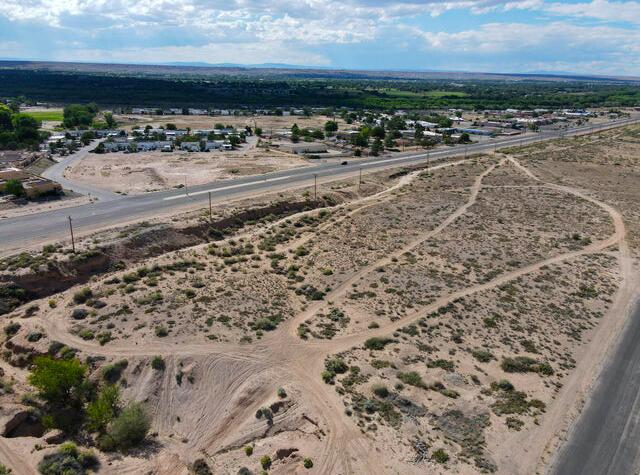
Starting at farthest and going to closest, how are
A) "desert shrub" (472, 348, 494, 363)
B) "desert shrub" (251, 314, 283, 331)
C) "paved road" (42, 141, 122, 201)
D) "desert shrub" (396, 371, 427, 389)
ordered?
"paved road" (42, 141, 122, 201) → "desert shrub" (251, 314, 283, 331) → "desert shrub" (472, 348, 494, 363) → "desert shrub" (396, 371, 427, 389)

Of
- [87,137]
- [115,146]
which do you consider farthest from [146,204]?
[87,137]

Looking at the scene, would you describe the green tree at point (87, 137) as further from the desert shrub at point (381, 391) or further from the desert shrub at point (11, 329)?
the desert shrub at point (381, 391)

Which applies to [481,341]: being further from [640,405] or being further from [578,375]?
[640,405]

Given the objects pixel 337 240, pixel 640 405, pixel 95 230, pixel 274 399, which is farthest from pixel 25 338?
pixel 640 405

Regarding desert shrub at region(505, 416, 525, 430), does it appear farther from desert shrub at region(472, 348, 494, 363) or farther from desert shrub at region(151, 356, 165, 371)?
desert shrub at region(151, 356, 165, 371)

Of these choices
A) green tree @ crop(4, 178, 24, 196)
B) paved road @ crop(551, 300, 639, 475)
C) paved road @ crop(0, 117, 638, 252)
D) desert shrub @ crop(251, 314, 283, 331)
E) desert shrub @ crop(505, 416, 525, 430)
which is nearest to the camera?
paved road @ crop(551, 300, 639, 475)

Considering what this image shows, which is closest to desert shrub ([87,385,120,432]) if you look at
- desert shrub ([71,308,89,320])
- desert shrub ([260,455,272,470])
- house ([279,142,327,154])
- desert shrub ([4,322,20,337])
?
desert shrub ([260,455,272,470])

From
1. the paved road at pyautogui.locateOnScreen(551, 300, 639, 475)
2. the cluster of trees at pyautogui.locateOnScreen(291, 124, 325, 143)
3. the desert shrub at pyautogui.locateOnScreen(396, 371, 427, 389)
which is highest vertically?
the cluster of trees at pyautogui.locateOnScreen(291, 124, 325, 143)
